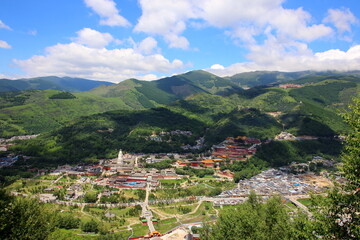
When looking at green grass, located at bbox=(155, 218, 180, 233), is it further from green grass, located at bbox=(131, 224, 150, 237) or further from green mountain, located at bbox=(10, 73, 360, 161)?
green mountain, located at bbox=(10, 73, 360, 161)

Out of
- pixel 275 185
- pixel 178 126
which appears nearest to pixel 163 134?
pixel 178 126

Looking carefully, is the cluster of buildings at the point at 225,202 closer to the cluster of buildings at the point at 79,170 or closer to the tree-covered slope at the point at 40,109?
the cluster of buildings at the point at 79,170

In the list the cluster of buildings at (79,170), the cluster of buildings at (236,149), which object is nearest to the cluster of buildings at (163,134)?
the cluster of buildings at (236,149)

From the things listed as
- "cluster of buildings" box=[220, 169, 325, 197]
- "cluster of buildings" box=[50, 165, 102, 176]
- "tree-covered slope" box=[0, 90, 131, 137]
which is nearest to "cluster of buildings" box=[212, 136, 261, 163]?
"cluster of buildings" box=[220, 169, 325, 197]

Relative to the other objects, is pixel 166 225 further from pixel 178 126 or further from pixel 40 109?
pixel 40 109

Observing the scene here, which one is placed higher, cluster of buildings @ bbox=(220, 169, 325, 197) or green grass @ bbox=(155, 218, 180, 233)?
cluster of buildings @ bbox=(220, 169, 325, 197)

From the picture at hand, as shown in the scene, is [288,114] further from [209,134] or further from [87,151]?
[87,151]

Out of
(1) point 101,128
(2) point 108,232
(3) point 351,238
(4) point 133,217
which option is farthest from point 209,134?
(3) point 351,238
